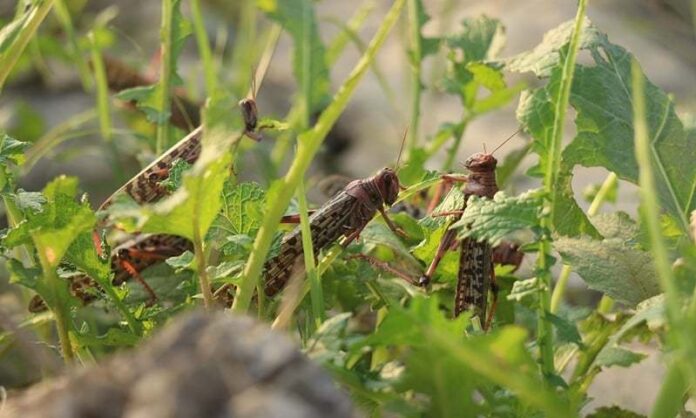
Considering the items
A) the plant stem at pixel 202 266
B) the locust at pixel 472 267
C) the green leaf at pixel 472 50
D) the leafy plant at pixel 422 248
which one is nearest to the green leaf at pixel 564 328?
the leafy plant at pixel 422 248

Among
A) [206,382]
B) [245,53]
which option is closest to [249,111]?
[206,382]

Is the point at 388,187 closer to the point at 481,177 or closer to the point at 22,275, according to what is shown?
the point at 481,177

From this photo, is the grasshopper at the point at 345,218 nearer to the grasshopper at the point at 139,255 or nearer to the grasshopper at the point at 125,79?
the grasshopper at the point at 139,255

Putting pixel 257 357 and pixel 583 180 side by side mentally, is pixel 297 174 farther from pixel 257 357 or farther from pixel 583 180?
pixel 583 180

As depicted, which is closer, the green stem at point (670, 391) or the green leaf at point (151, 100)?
the green stem at point (670, 391)

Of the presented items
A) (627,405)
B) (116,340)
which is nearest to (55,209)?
(116,340)

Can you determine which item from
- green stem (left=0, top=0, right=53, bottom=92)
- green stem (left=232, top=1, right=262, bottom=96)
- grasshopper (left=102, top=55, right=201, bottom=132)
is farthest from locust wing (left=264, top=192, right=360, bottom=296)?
grasshopper (left=102, top=55, right=201, bottom=132)
